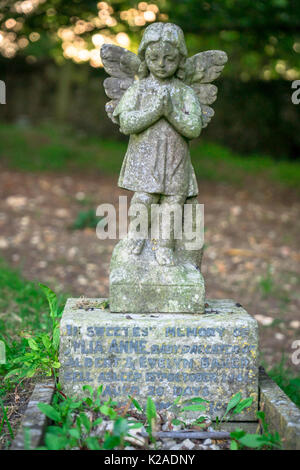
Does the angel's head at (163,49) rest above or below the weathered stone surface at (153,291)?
above

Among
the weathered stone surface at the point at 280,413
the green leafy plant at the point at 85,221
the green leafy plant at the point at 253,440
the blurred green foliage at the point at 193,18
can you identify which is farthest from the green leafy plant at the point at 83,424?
the blurred green foliage at the point at 193,18

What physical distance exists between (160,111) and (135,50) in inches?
373

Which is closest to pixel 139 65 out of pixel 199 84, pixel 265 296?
pixel 199 84

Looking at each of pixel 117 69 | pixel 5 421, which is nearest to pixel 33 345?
pixel 5 421

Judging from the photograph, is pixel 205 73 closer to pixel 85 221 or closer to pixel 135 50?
pixel 85 221

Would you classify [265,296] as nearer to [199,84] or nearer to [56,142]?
[199,84]

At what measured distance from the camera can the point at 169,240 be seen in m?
3.44

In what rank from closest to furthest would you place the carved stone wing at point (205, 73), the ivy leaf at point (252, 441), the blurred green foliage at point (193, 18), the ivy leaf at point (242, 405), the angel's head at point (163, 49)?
the ivy leaf at point (252, 441), the ivy leaf at point (242, 405), the angel's head at point (163, 49), the carved stone wing at point (205, 73), the blurred green foliage at point (193, 18)

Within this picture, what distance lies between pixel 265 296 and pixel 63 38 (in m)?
5.62

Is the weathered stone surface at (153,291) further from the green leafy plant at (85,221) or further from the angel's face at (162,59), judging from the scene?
the green leafy plant at (85,221)

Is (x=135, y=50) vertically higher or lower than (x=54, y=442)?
higher

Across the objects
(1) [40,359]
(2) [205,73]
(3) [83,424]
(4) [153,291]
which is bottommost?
(3) [83,424]

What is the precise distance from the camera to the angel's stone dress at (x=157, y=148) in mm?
3367

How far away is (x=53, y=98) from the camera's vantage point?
15.3m
